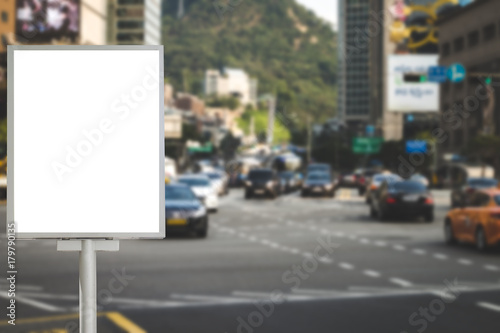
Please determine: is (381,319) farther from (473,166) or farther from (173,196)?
(473,166)

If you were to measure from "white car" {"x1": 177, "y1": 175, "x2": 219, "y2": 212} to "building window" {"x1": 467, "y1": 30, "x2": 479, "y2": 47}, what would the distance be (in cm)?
5407

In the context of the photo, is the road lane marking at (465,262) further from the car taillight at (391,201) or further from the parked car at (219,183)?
the parked car at (219,183)

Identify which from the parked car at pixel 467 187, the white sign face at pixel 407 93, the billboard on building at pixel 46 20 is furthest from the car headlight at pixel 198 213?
the billboard on building at pixel 46 20

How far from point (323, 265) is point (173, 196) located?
32.7 feet

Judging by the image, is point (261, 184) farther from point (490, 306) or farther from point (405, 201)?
point (490, 306)

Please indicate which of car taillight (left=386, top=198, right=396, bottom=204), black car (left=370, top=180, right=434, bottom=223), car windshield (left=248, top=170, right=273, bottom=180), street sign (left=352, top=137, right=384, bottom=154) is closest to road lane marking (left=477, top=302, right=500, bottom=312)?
black car (left=370, top=180, right=434, bottom=223)

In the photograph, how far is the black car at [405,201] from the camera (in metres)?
32.2

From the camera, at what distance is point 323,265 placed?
17.5 metres

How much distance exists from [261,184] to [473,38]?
42950mm

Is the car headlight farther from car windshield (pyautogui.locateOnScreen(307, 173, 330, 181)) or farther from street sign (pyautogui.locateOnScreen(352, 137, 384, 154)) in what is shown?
street sign (pyautogui.locateOnScreen(352, 137, 384, 154))

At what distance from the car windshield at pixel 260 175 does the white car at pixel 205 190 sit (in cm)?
1370

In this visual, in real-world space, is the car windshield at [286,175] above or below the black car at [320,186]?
above

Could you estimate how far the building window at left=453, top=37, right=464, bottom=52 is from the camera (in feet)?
307

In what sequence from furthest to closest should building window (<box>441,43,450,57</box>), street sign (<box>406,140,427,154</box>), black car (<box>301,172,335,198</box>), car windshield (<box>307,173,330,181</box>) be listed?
building window (<box>441,43,450,57</box>) → street sign (<box>406,140,427,154</box>) → car windshield (<box>307,173,330,181</box>) → black car (<box>301,172,335,198</box>)
